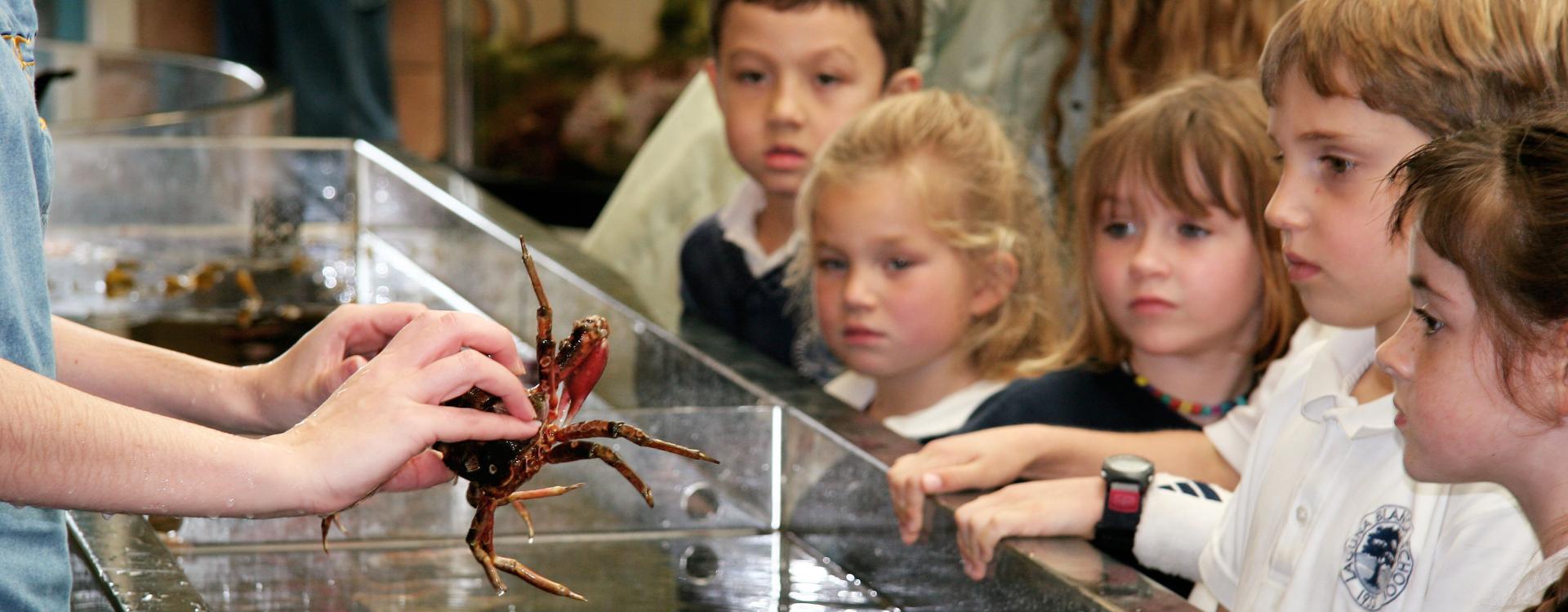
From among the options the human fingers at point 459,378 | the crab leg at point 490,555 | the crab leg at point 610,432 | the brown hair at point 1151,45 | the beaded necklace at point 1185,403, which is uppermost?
the brown hair at point 1151,45

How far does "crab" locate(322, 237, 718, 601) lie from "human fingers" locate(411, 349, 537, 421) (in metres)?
0.06

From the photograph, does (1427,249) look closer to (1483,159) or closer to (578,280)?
(1483,159)

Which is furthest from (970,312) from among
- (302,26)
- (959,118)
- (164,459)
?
(302,26)

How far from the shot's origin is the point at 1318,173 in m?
1.53

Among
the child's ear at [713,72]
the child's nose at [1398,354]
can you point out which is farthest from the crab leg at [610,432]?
the child's ear at [713,72]

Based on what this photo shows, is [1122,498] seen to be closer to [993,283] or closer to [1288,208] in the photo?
[1288,208]

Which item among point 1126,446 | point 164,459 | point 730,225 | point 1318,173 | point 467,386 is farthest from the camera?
point 730,225

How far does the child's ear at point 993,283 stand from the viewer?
2486 mm

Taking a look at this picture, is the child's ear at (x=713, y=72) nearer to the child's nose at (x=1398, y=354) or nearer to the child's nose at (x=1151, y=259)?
the child's nose at (x=1151, y=259)

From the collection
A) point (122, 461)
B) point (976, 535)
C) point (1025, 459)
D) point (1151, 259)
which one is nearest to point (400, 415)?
point (122, 461)

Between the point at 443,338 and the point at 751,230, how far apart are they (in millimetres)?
1983

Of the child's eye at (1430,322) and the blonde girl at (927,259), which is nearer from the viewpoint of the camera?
the child's eye at (1430,322)

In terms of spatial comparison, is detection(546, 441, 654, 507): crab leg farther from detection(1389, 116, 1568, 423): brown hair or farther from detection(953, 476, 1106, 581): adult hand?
detection(1389, 116, 1568, 423): brown hair

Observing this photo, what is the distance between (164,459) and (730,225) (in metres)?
2.17
